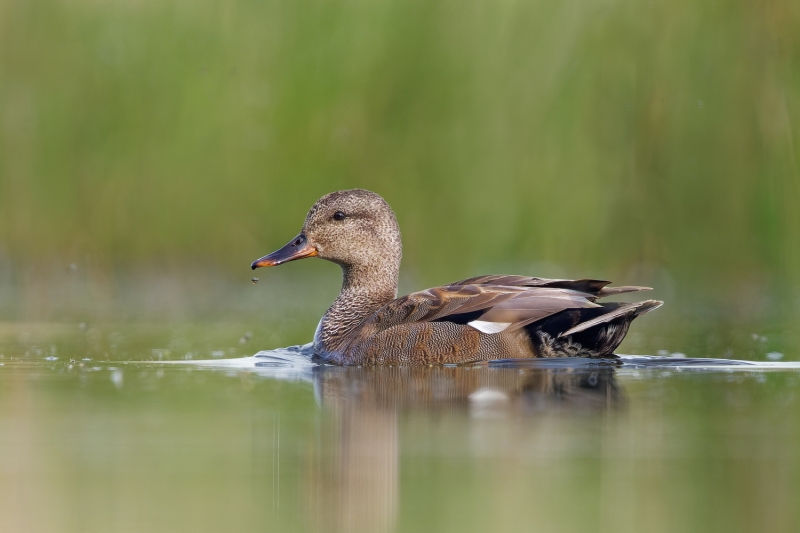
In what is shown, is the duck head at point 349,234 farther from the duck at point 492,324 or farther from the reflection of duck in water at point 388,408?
the reflection of duck in water at point 388,408

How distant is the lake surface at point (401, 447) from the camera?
12.2ft

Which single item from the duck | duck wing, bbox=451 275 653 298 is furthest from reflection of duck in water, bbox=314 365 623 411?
duck wing, bbox=451 275 653 298

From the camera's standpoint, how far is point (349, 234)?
859 centimetres

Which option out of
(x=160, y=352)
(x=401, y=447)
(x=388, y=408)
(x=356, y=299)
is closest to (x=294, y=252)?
(x=356, y=299)

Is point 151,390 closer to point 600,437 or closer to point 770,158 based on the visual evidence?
point 600,437

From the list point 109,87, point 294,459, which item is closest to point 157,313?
point 109,87

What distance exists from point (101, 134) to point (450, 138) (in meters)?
3.73

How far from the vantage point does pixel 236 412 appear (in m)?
5.53

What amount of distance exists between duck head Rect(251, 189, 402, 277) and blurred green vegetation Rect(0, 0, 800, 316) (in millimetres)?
3310

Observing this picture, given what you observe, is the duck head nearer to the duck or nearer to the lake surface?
the duck

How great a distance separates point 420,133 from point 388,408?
25.1 ft

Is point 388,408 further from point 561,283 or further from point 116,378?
point 561,283

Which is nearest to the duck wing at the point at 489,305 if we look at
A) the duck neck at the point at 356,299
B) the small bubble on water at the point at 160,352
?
the duck neck at the point at 356,299

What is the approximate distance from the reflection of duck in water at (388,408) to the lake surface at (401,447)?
1cm
